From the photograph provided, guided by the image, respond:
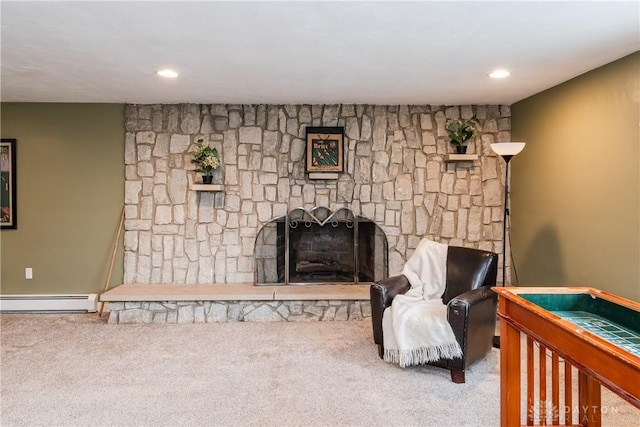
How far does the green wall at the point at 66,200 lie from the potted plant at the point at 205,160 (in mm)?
902

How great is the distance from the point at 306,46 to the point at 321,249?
2.44 m

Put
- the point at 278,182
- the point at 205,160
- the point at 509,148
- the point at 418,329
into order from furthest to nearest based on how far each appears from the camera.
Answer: the point at 278,182 < the point at 205,160 < the point at 509,148 < the point at 418,329

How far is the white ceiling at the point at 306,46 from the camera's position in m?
2.15

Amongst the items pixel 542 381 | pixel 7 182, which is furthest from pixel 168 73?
pixel 542 381

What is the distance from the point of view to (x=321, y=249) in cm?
456

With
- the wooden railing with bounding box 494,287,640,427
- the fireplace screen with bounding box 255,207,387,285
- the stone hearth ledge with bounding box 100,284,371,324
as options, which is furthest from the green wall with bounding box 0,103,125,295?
the wooden railing with bounding box 494,287,640,427

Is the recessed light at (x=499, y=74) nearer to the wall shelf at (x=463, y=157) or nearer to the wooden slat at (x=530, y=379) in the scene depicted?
the wall shelf at (x=463, y=157)

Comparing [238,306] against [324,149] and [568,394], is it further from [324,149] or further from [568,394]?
[568,394]

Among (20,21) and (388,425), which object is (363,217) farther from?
(20,21)

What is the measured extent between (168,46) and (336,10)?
4.01 feet

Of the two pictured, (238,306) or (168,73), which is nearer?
(168,73)

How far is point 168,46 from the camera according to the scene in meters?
2.67

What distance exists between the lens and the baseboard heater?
4.32 m

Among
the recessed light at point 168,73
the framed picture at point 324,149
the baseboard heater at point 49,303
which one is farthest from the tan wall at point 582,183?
the baseboard heater at point 49,303
